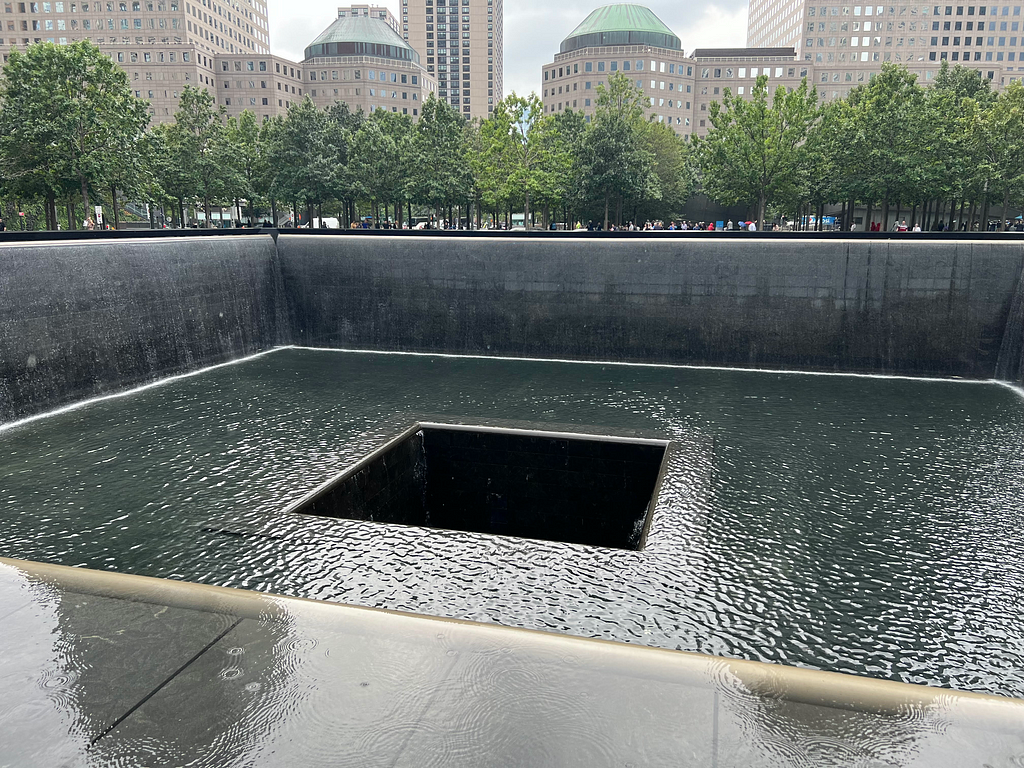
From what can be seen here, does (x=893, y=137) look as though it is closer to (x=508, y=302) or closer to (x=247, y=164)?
(x=508, y=302)

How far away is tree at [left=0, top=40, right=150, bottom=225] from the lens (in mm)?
28516

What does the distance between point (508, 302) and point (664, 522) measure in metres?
13.9

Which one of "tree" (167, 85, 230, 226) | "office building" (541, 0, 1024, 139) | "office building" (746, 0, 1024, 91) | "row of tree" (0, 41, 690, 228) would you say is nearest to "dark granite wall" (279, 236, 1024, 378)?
"row of tree" (0, 41, 690, 228)

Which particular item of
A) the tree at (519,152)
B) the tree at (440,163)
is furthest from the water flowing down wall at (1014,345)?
the tree at (440,163)

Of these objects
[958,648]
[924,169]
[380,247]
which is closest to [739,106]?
[924,169]

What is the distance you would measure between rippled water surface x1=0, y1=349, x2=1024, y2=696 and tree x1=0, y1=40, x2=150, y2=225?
1814 centimetres

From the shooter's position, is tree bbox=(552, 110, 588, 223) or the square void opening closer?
the square void opening

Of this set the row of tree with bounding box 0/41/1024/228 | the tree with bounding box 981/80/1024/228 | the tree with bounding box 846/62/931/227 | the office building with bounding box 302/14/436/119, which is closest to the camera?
the row of tree with bounding box 0/41/1024/228

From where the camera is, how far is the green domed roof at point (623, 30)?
94812 millimetres

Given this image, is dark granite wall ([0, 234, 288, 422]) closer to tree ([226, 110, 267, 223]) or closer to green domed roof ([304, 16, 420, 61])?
tree ([226, 110, 267, 223])

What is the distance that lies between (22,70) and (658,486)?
31.2 meters

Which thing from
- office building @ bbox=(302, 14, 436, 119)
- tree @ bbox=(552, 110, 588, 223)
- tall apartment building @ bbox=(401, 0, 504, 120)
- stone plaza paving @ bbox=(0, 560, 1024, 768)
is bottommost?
stone plaza paving @ bbox=(0, 560, 1024, 768)

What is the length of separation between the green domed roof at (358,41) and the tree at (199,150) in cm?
6711

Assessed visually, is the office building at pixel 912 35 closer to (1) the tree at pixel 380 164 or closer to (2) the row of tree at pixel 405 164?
(2) the row of tree at pixel 405 164
